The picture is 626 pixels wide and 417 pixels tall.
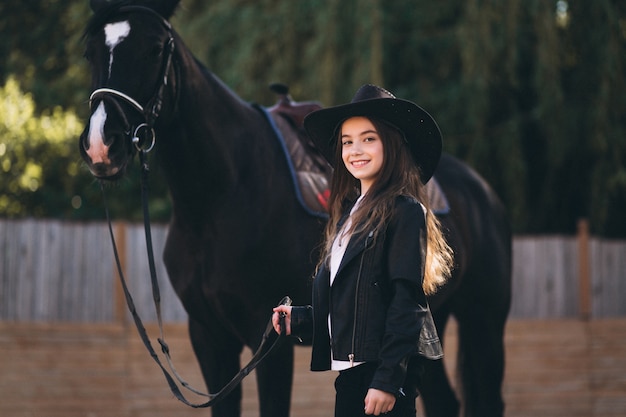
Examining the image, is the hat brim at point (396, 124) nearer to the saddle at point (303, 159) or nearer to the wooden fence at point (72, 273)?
the saddle at point (303, 159)

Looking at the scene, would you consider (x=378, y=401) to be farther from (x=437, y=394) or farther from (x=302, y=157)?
(x=437, y=394)

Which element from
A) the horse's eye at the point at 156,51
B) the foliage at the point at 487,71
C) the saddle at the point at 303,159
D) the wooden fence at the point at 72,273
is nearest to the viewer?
the horse's eye at the point at 156,51

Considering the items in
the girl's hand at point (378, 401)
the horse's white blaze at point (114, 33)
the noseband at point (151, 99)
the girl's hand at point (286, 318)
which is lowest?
the girl's hand at point (378, 401)

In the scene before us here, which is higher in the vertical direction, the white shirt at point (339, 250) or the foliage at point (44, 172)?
the foliage at point (44, 172)

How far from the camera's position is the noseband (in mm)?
3486

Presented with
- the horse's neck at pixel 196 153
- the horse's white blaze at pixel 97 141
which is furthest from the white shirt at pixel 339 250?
the horse's neck at pixel 196 153

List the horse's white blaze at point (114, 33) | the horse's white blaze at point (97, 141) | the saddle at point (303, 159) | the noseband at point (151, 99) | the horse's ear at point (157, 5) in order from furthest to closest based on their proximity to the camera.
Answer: the saddle at point (303, 159) < the horse's ear at point (157, 5) < the horse's white blaze at point (114, 33) < the noseband at point (151, 99) < the horse's white blaze at point (97, 141)

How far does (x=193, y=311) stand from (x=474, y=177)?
2.22 metres

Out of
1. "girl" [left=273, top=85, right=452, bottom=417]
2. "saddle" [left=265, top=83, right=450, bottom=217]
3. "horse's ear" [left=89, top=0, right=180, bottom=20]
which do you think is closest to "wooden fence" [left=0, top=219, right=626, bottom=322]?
"saddle" [left=265, top=83, right=450, bottom=217]

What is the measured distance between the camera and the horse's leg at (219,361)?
4043 mm

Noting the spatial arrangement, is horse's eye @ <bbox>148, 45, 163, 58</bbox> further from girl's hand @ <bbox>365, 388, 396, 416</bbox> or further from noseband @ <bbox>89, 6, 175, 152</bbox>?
girl's hand @ <bbox>365, 388, 396, 416</bbox>

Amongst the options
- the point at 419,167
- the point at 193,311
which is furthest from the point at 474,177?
the point at 419,167

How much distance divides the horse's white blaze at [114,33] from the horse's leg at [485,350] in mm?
2505

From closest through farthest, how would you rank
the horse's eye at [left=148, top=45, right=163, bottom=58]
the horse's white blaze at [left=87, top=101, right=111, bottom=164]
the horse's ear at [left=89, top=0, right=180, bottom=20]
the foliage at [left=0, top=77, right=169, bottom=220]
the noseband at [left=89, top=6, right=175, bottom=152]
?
the horse's white blaze at [left=87, top=101, right=111, bottom=164] < the noseband at [left=89, top=6, right=175, bottom=152] < the horse's eye at [left=148, top=45, right=163, bottom=58] < the horse's ear at [left=89, top=0, right=180, bottom=20] < the foliage at [left=0, top=77, right=169, bottom=220]
